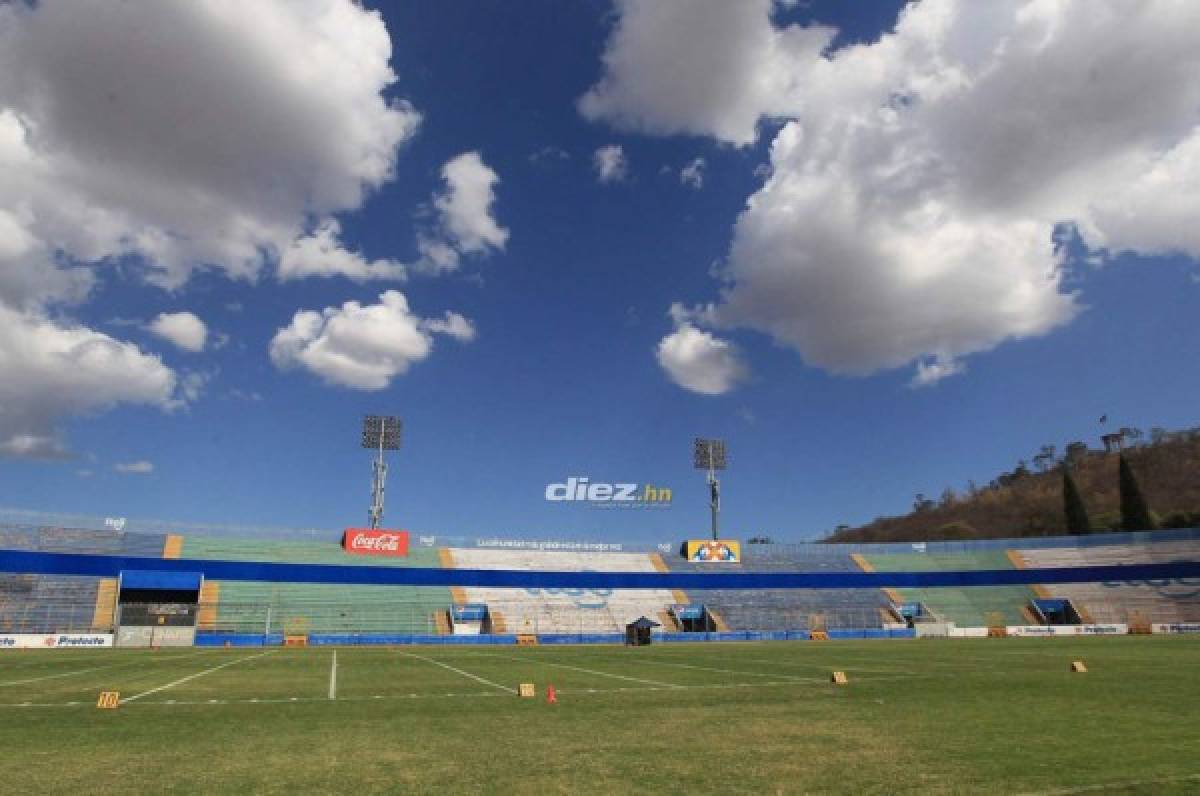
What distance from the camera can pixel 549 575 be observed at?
79000mm

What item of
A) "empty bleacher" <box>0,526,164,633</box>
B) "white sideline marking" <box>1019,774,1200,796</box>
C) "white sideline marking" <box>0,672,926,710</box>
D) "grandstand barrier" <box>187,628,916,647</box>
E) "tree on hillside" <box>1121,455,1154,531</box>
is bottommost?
"grandstand barrier" <box>187,628,916,647</box>

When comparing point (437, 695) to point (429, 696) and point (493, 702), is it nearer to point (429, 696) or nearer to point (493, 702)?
point (429, 696)

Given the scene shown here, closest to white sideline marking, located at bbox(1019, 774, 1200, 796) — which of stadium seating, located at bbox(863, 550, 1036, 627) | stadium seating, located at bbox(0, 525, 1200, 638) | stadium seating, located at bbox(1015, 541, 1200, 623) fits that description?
stadium seating, located at bbox(0, 525, 1200, 638)

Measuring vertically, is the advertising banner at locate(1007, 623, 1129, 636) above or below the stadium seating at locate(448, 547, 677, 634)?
below

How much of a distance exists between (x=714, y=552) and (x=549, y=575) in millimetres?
19880

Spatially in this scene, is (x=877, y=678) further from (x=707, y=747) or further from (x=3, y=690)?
(x=3, y=690)

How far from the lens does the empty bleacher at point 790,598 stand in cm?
7338

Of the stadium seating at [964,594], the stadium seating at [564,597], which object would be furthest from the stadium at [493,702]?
the stadium seating at [964,594]

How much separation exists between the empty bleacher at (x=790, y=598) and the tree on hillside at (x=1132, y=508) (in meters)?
54.6

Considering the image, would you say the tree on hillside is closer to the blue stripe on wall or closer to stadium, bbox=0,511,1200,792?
the blue stripe on wall

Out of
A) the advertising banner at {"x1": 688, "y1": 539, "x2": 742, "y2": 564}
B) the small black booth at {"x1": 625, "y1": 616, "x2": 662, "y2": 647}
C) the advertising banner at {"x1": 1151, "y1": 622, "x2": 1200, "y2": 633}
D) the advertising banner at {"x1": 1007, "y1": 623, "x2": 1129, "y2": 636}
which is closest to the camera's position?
the small black booth at {"x1": 625, "y1": 616, "x2": 662, "y2": 647}

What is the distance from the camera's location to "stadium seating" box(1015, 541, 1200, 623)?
71250 millimetres

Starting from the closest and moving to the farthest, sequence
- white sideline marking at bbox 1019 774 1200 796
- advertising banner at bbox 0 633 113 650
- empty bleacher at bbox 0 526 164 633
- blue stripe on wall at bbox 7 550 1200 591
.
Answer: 1. white sideline marking at bbox 1019 774 1200 796
2. advertising banner at bbox 0 633 113 650
3. empty bleacher at bbox 0 526 164 633
4. blue stripe on wall at bbox 7 550 1200 591

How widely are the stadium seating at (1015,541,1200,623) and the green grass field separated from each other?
6390 cm
